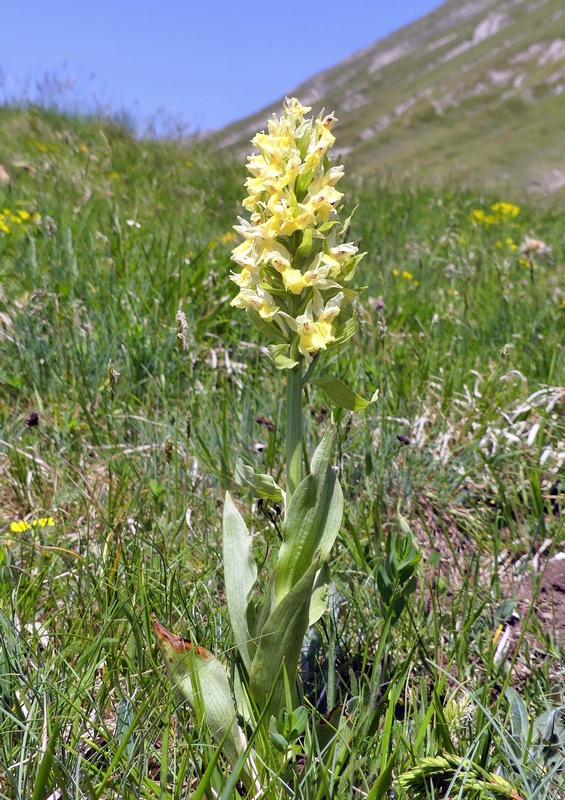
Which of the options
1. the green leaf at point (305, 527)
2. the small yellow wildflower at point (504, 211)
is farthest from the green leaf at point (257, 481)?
the small yellow wildflower at point (504, 211)

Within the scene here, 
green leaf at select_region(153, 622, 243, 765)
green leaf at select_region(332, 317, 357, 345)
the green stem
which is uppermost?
green leaf at select_region(332, 317, 357, 345)

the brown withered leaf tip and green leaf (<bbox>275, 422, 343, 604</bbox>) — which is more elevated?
green leaf (<bbox>275, 422, 343, 604</bbox>)

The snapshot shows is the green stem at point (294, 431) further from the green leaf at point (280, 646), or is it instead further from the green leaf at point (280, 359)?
the green leaf at point (280, 646)

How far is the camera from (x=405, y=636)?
5.60 ft

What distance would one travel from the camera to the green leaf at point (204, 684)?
4.25 ft

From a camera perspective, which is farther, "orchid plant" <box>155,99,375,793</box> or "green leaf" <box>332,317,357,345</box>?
"green leaf" <box>332,317,357,345</box>

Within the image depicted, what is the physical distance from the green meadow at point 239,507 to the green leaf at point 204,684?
0.12 ft

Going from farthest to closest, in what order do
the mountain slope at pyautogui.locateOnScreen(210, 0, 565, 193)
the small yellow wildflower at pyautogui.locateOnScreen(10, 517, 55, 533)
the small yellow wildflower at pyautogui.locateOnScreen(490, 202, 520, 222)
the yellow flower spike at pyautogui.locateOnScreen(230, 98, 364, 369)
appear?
1. the mountain slope at pyautogui.locateOnScreen(210, 0, 565, 193)
2. the small yellow wildflower at pyautogui.locateOnScreen(490, 202, 520, 222)
3. the small yellow wildflower at pyautogui.locateOnScreen(10, 517, 55, 533)
4. the yellow flower spike at pyautogui.locateOnScreen(230, 98, 364, 369)

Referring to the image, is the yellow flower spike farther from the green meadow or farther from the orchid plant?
the green meadow

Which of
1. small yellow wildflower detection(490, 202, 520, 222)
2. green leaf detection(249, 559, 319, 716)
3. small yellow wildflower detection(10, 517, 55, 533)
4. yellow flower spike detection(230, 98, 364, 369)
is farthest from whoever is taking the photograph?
small yellow wildflower detection(490, 202, 520, 222)

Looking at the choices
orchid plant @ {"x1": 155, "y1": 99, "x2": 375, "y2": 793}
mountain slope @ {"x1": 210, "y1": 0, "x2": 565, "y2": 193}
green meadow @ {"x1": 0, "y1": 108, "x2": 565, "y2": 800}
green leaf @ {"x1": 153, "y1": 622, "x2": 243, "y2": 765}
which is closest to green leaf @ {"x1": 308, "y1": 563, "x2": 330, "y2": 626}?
orchid plant @ {"x1": 155, "y1": 99, "x2": 375, "y2": 793}

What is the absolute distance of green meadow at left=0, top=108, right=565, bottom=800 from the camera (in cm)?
131

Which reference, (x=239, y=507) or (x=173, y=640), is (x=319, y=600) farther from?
(x=239, y=507)

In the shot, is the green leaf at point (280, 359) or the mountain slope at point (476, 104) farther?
the mountain slope at point (476, 104)
